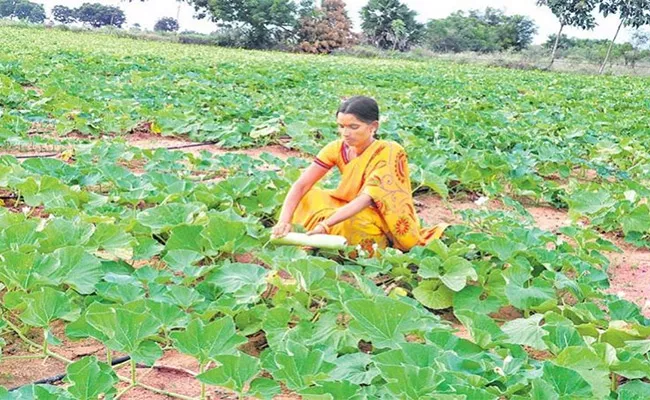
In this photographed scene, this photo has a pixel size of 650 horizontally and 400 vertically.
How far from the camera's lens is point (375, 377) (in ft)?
6.18

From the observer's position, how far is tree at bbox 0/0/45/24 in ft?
284

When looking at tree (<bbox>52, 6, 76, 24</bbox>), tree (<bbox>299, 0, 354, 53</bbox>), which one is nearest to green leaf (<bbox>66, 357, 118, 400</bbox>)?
tree (<bbox>299, 0, 354, 53</bbox>)

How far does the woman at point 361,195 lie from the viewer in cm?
305

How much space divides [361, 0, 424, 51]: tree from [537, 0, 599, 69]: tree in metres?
12.4

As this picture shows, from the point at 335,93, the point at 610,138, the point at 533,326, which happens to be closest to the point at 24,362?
the point at 533,326

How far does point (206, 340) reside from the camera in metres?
1.84

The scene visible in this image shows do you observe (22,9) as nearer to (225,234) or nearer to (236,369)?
(225,234)

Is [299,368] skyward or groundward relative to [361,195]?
groundward

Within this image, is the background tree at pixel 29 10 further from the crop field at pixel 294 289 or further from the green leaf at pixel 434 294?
the green leaf at pixel 434 294

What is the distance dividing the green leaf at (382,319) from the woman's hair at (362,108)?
1220 millimetres

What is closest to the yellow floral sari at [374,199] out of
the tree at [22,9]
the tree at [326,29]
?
the tree at [326,29]

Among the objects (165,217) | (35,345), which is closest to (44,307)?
(35,345)

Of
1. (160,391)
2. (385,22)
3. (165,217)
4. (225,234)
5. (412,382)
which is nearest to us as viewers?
(412,382)

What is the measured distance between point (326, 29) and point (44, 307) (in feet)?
138
